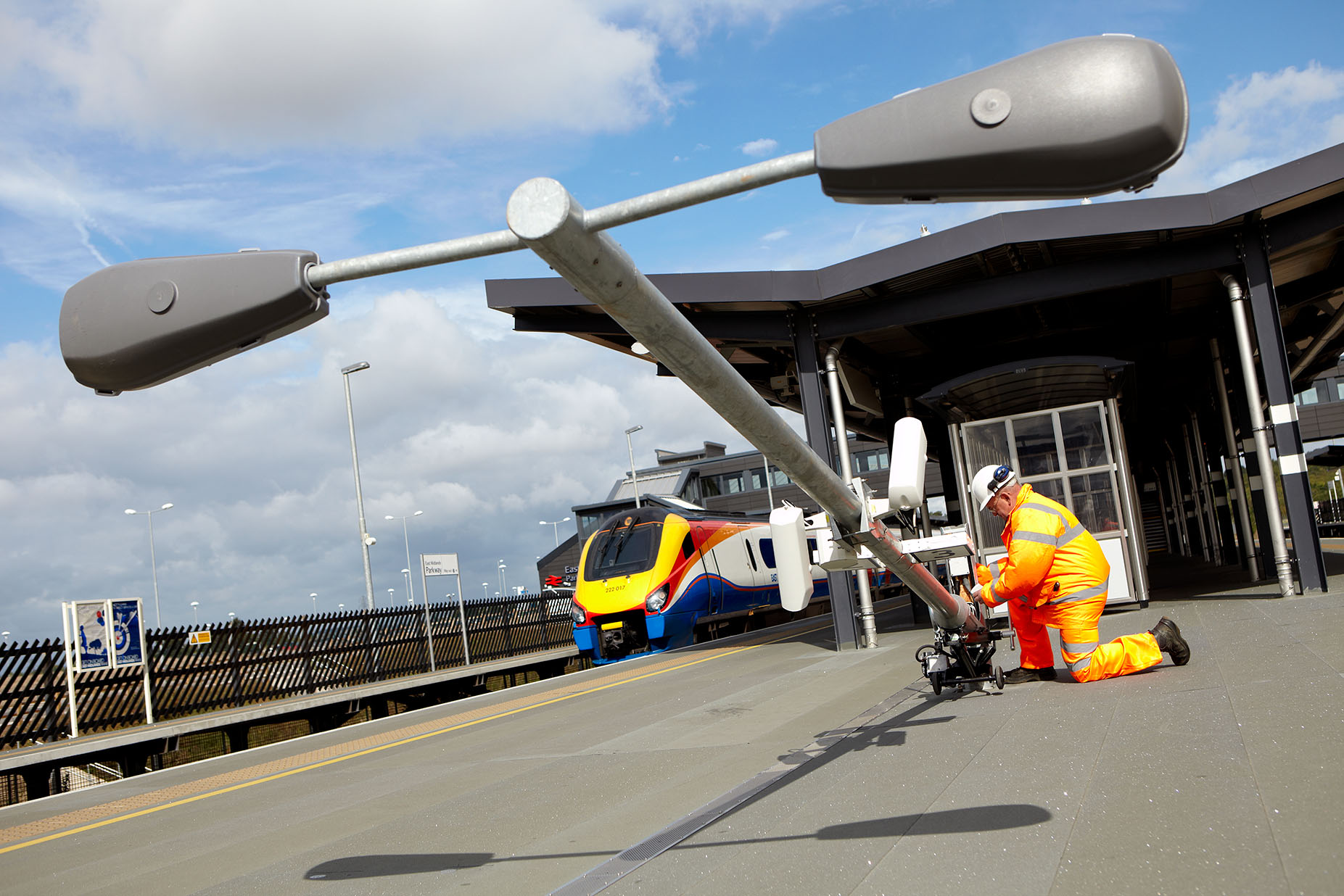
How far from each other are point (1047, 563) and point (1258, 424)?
26.5ft

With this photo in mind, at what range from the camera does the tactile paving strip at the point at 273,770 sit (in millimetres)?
7562

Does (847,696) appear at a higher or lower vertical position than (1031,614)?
lower

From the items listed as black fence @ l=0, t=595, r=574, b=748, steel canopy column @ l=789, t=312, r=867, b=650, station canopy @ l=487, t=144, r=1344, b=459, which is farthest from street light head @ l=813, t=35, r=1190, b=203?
black fence @ l=0, t=595, r=574, b=748

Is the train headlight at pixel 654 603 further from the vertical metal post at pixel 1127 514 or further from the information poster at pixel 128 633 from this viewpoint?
the vertical metal post at pixel 1127 514

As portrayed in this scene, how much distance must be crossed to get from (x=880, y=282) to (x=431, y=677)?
1099 centimetres

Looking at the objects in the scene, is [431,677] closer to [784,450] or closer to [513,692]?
[513,692]

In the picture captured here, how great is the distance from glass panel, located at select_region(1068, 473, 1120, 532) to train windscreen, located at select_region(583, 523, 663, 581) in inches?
392

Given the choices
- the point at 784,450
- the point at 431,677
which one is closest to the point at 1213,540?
the point at 431,677

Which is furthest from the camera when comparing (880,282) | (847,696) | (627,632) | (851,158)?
(627,632)

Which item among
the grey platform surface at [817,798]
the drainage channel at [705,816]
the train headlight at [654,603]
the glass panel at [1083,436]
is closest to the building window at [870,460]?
the train headlight at [654,603]

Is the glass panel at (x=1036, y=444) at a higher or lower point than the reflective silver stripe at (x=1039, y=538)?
higher

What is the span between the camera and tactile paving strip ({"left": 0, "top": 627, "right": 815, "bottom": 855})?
7.56 meters

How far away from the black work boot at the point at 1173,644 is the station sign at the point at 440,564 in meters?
17.3

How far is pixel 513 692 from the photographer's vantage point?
14.2 m
